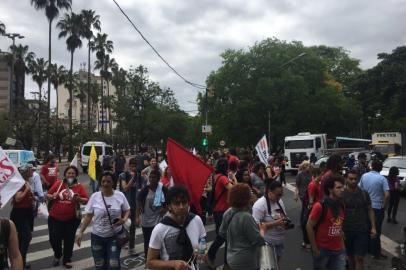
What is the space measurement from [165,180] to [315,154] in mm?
26339

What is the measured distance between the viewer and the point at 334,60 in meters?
68.9

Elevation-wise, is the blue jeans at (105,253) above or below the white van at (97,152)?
below

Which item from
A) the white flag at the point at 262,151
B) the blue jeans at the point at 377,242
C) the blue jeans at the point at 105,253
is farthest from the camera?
the white flag at the point at 262,151

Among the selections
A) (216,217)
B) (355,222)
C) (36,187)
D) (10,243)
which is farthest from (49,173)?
(10,243)

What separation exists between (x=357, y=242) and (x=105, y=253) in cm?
315

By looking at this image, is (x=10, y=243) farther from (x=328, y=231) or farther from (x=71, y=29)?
(x=71, y=29)

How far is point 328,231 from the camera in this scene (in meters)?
5.54

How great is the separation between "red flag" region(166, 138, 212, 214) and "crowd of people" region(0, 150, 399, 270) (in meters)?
0.38

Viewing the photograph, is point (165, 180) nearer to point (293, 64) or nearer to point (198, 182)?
point (198, 182)

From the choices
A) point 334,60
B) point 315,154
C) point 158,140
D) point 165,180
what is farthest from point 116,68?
point 165,180

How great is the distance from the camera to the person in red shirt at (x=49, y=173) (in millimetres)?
11914

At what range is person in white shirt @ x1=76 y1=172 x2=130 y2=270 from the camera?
605cm

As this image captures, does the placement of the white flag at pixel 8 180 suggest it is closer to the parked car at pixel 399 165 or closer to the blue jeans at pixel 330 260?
the blue jeans at pixel 330 260

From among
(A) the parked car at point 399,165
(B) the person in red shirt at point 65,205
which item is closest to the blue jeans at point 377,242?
(B) the person in red shirt at point 65,205
